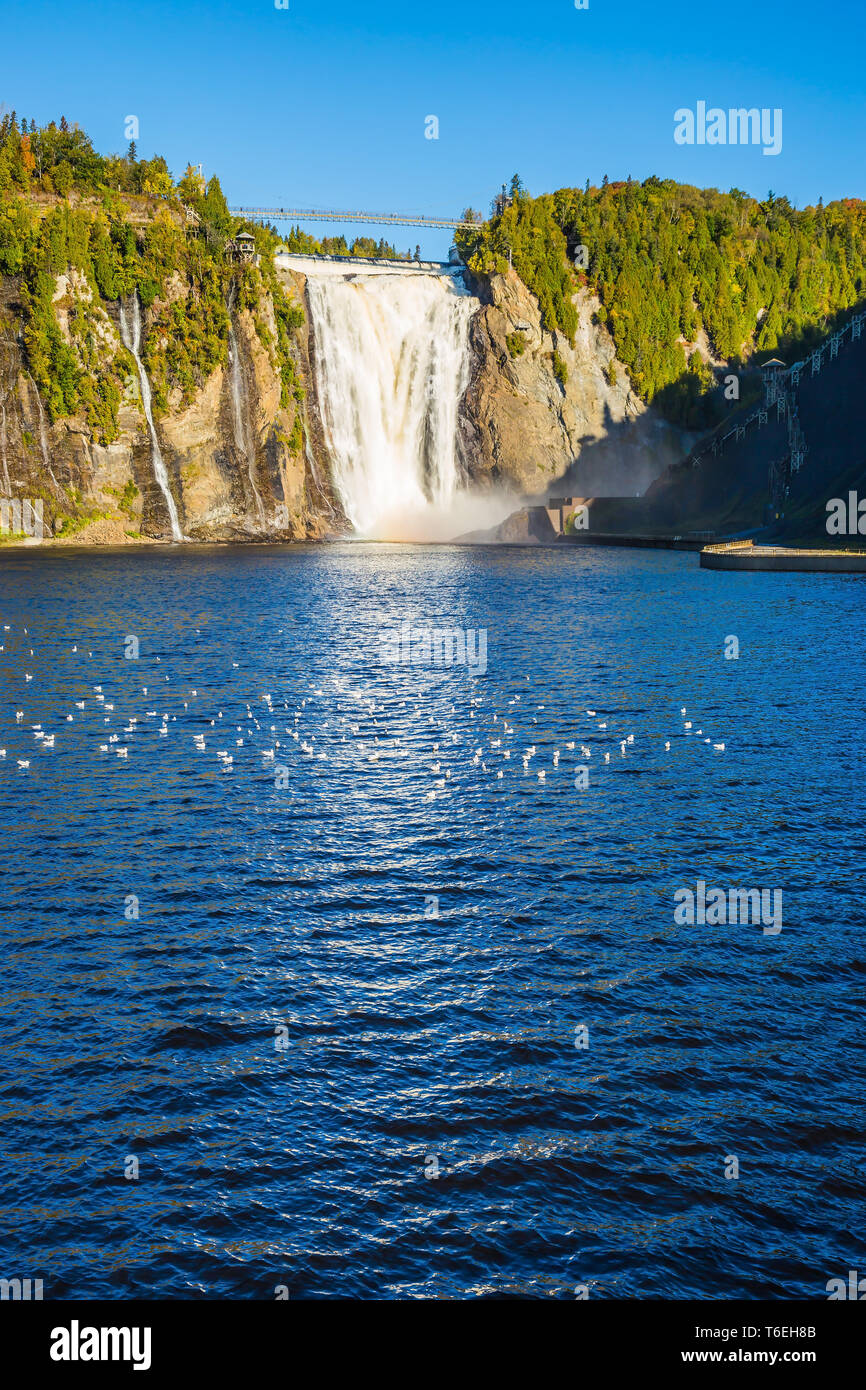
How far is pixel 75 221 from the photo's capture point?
128750 millimetres

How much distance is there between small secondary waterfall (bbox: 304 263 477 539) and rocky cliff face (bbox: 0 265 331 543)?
19.9ft

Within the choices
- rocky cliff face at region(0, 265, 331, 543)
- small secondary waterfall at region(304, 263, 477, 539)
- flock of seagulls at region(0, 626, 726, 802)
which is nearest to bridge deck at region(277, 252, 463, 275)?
small secondary waterfall at region(304, 263, 477, 539)

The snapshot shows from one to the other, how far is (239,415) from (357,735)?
112 m

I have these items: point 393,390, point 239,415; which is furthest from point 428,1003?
point 393,390

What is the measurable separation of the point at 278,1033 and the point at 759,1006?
7.11 meters

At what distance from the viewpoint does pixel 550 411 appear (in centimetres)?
17088

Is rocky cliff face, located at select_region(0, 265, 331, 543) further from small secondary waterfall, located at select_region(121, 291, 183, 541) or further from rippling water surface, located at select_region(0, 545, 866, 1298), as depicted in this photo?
rippling water surface, located at select_region(0, 545, 866, 1298)

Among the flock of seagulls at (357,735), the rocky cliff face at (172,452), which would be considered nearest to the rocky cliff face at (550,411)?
the rocky cliff face at (172,452)

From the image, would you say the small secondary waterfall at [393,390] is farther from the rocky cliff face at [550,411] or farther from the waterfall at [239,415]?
the waterfall at [239,415]

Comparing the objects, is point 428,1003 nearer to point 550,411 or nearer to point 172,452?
point 172,452

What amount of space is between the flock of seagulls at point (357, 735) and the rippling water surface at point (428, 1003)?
0.21 metres

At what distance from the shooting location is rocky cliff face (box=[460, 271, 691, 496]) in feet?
541

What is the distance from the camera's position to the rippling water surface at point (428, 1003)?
12.1 meters
